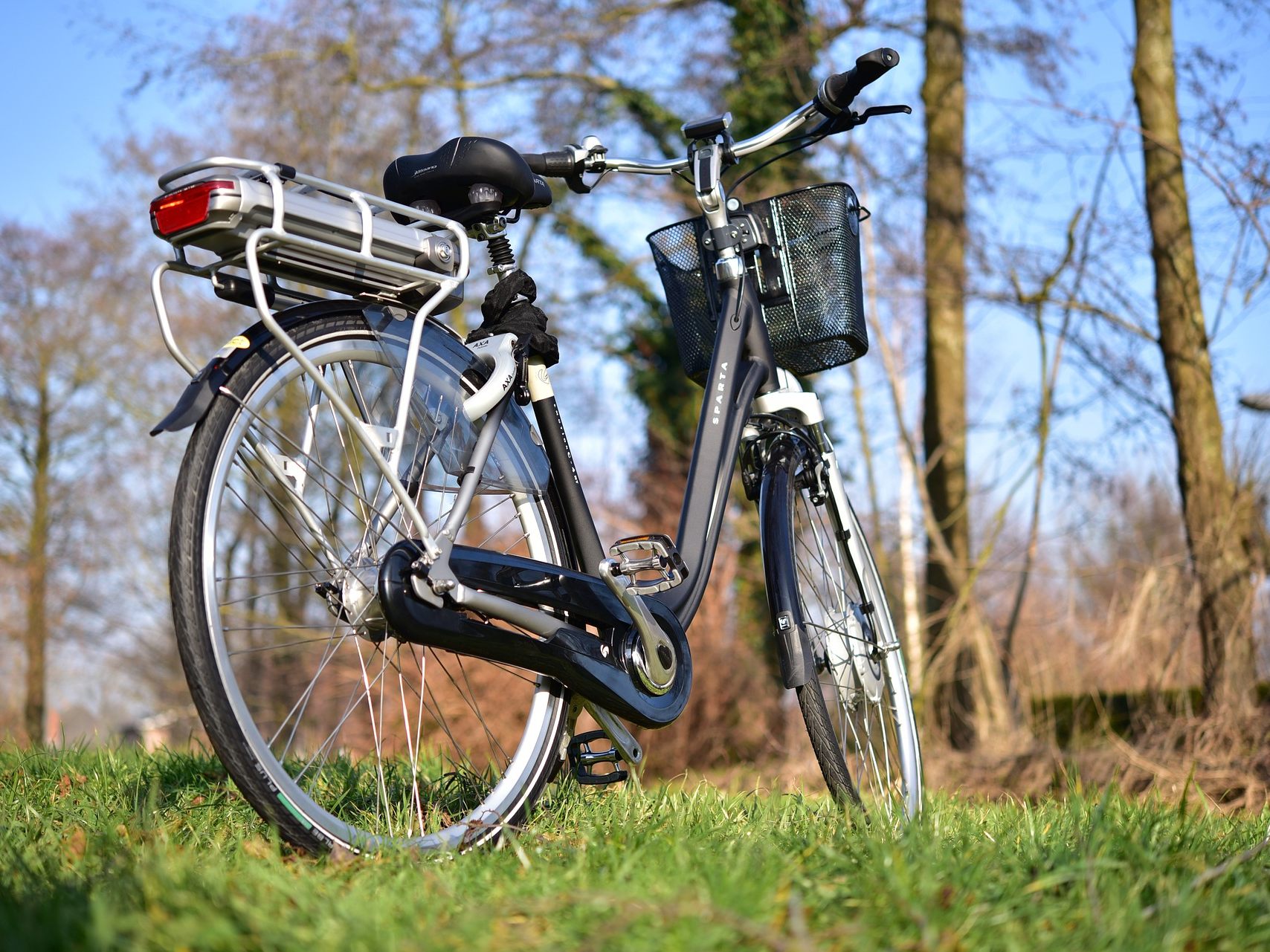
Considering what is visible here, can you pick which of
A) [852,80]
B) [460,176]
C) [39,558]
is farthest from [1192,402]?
[39,558]

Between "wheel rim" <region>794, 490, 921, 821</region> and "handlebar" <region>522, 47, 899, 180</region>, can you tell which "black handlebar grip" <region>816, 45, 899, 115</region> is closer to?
"handlebar" <region>522, 47, 899, 180</region>

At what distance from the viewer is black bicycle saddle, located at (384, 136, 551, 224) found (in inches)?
90.9

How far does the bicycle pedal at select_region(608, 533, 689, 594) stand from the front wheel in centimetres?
32

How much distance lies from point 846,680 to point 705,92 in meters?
9.42

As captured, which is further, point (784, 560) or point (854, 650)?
point (854, 650)

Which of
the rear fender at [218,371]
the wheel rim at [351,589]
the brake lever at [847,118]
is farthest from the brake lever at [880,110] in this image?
the rear fender at [218,371]

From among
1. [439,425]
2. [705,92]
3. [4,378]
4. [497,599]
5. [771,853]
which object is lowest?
[771,853]

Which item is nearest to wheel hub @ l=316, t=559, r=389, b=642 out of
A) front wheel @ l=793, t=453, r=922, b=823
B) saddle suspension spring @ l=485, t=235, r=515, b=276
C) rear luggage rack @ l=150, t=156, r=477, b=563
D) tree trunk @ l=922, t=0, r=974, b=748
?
rear luggage rack @ l=150, t=156, r=477, b=563

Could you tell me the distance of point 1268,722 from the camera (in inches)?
188

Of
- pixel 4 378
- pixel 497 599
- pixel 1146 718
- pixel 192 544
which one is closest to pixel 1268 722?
pixel 1146 718

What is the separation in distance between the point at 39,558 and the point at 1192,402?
15462 mm

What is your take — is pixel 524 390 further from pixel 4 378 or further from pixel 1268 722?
pixel 4 378

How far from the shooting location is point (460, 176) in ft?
7.57

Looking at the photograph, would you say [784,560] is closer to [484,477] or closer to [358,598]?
[484,477]
